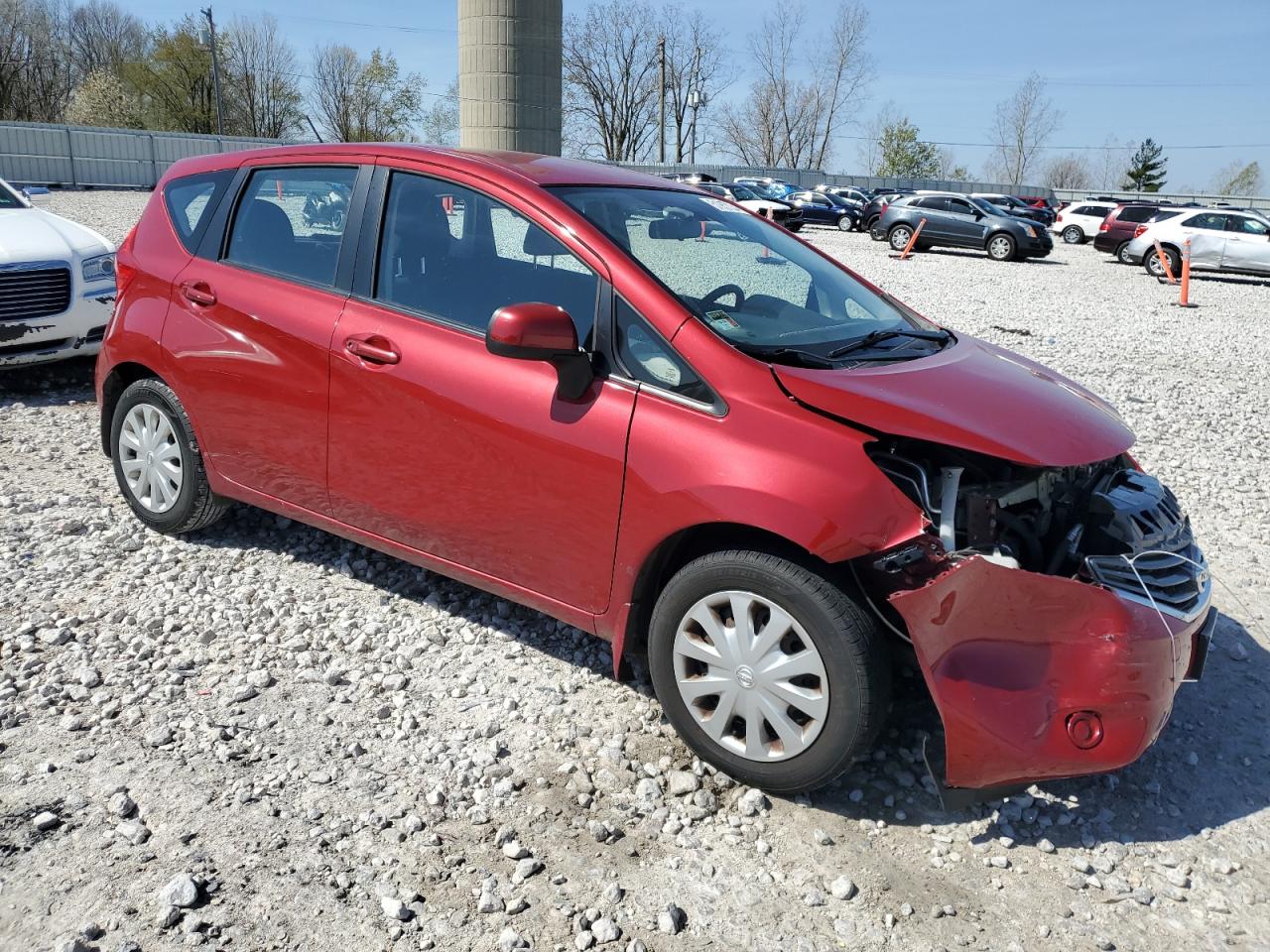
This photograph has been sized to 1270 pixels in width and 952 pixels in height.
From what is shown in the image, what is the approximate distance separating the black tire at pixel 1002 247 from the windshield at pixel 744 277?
22835 millimetres

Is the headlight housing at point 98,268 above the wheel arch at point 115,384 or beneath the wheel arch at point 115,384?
above

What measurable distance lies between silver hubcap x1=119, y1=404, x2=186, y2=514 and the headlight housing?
283 cm

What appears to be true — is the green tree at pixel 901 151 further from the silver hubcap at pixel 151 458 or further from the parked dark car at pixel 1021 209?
the silver hubcap at pixel 151 458

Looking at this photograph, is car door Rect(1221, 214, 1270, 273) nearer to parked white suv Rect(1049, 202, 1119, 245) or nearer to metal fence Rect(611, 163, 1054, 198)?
parked white suv Rect(1049, 202, 1119, 245)

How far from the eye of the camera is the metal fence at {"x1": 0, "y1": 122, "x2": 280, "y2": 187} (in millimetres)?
32656

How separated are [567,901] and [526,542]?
1.17 metres

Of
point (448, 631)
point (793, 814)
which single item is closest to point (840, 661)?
point (793, 814)

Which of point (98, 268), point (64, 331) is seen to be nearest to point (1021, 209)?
point (98, 268)

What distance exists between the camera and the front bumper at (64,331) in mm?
6590

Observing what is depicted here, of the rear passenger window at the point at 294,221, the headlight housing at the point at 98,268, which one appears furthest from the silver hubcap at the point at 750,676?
the headlight housing at the point at 98,268

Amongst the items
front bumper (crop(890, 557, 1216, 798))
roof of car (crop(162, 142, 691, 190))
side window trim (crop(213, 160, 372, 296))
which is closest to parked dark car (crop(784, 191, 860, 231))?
roof of car (crop(162, 142, 691, 190))

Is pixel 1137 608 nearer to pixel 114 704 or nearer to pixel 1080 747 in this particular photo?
pixel 1080 747

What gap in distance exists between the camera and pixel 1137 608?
273 cm

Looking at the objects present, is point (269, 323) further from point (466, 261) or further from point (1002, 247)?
point (1002, 247)
